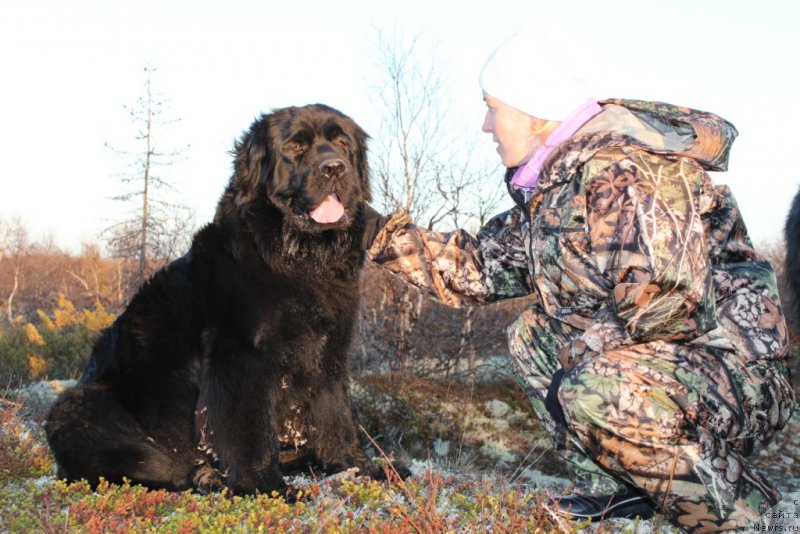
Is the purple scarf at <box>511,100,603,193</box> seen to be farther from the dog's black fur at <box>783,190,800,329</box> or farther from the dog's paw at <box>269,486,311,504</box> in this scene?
the dog's black fur at <box>783,190,800,329</box>

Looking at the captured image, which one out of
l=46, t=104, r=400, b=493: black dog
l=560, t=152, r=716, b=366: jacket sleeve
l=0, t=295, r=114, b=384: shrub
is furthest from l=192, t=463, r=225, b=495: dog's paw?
l=0, t=295, r=114, b=384: shrub

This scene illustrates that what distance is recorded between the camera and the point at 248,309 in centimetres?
309

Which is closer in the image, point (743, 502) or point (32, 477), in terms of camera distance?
point (743, 502)

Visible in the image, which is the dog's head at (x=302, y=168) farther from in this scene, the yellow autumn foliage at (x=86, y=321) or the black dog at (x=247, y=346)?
the yellow autumn foliage at (x=86, y=321)

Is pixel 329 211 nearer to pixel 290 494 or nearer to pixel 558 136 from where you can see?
pixel 558 136

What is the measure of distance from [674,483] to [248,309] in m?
1.85

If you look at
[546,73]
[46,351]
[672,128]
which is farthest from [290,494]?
[46,351]

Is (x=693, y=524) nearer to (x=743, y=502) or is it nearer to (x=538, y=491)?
(x=743, y=502)

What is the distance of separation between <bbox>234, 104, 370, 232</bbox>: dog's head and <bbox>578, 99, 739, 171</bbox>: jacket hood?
1.19m

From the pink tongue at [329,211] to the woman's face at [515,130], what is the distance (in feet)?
2.70

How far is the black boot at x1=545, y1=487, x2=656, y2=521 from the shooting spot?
2.73 m

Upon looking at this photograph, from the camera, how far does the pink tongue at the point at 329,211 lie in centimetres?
327

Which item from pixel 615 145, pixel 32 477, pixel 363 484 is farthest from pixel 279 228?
pixel 32 477

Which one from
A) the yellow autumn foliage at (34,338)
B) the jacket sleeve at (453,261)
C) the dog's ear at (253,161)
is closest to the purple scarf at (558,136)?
the jacket sleeve at (453,261)
